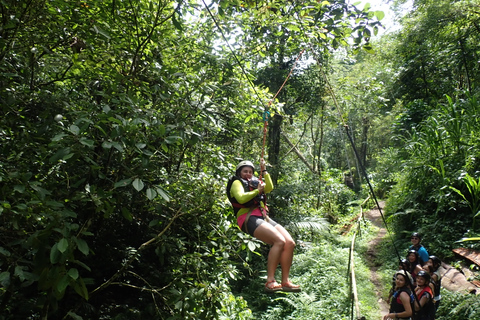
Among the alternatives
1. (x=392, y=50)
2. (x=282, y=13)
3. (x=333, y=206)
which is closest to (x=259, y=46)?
(x=282, y=13)

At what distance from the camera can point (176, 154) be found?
4.03 m

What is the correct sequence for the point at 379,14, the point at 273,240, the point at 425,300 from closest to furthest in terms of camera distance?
1. the point at 379,14
2. the point at 273,240
3. the point at 425,300

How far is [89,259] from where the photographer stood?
13.5ft

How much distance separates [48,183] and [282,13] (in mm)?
3222

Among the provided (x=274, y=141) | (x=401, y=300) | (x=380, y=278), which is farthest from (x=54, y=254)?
(x=274, y=141)

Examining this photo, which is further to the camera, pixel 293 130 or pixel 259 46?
pixel 293 130

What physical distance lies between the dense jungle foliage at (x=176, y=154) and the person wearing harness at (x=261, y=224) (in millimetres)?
157

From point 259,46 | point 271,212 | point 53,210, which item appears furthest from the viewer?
point 271,212

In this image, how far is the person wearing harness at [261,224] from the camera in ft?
11.2

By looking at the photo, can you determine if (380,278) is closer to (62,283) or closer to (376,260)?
(376,260)

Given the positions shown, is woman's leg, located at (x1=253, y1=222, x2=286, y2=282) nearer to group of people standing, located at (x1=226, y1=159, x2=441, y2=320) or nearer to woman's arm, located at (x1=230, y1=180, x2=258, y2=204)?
group of people standing, located at (x1=226, y1=159, x2=441, y2=320)

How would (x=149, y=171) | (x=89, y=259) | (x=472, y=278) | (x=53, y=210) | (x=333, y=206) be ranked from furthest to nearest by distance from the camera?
(x=333, y=206) → (x=472, y=278) → (x=89, y=259) → (x=149, y=171) → (x=53, y=210)

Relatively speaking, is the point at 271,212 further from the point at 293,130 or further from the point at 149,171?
the point at 149,171

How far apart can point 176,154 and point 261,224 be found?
1292 millimetres
